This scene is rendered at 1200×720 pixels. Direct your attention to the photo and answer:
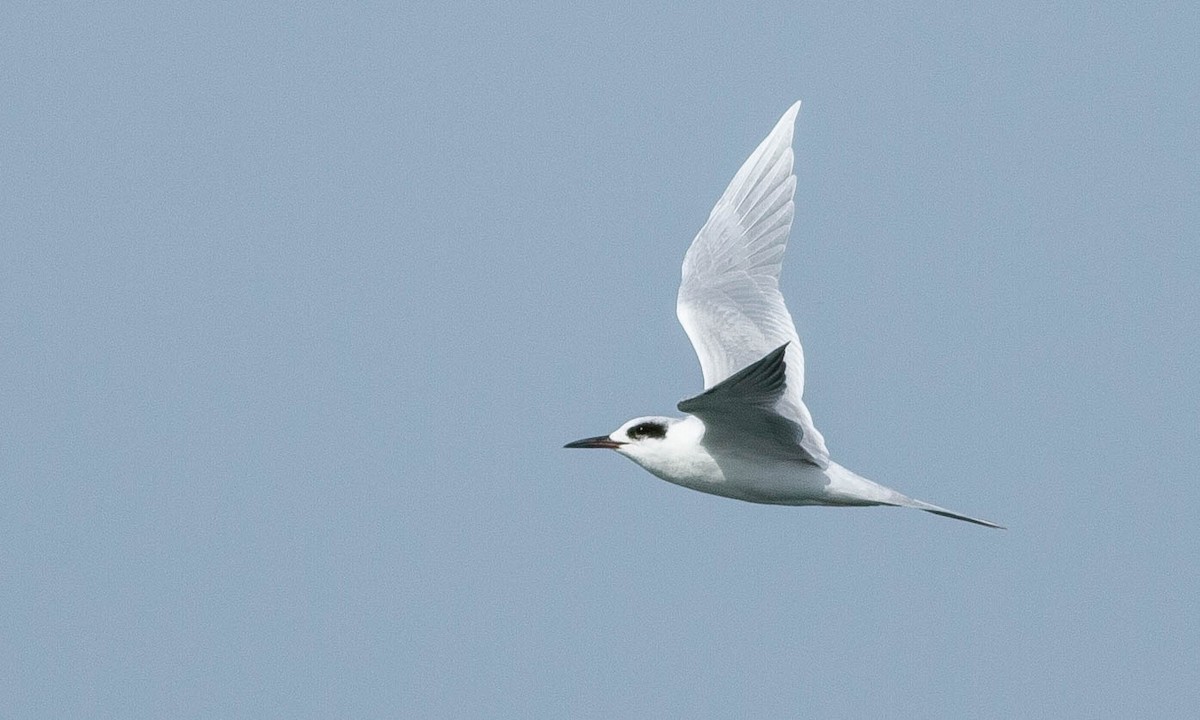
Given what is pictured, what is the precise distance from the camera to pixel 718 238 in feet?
58.3

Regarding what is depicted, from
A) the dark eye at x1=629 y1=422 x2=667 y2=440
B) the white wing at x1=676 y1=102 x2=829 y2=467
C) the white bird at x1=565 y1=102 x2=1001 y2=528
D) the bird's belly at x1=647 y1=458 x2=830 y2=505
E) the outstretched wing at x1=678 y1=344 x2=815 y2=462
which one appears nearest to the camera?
the outstretched wing at x1=678 y1=344 x2=815 y2=462

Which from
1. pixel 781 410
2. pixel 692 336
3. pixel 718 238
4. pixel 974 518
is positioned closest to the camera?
pixel 974 518

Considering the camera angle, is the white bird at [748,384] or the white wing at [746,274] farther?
the white wing at [746,274]

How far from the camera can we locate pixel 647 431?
49.5ft

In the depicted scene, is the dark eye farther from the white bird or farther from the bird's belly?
the bird's belly

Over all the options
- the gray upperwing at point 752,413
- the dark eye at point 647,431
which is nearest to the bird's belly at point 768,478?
the gray upperwing at point 752,413

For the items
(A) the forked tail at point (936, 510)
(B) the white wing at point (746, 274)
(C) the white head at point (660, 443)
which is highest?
(B) the white wing at point (746, 274)

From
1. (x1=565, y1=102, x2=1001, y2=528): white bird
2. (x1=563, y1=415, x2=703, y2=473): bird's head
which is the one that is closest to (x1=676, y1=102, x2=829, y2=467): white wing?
(x1=565, y1=102, x2=1001, y2=528): white bird

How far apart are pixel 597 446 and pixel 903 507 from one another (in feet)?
8.54

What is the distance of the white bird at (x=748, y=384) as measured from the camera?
13.9 metres

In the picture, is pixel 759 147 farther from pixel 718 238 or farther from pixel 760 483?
pixel 760 483

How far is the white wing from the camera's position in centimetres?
1641

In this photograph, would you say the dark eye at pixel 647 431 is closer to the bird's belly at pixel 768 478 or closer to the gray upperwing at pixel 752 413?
the bird's belly at pixel 768 478

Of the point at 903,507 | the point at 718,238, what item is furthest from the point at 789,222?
the point at 903,507
